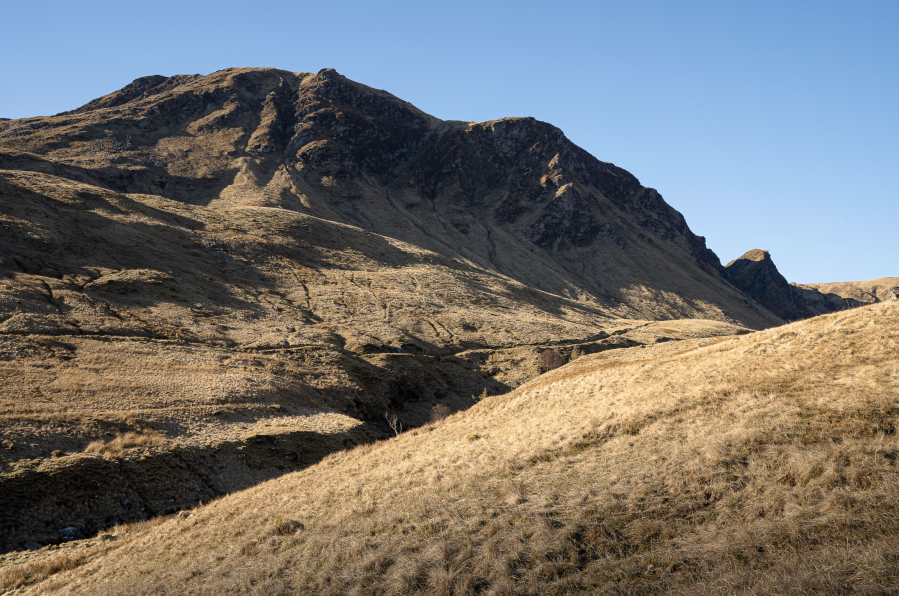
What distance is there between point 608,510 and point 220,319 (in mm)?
57217

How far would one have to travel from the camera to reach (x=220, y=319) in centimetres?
5881

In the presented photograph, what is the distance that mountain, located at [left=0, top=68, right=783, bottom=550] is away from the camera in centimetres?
2552

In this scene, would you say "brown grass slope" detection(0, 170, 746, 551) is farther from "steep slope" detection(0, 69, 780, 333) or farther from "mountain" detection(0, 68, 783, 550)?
→ "steep slope" detection(0, 69, 780, 333)

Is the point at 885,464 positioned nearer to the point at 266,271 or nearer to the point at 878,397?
the point at 878,397

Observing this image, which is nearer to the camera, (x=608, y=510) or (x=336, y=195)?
(x=608, y=510)

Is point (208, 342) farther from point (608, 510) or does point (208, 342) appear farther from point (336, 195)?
point (336, 195)

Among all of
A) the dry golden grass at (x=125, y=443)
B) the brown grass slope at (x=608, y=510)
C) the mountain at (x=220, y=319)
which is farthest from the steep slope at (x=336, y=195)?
the brown grass slope at (x=608, y=510)

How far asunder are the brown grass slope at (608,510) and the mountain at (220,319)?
8022 millimetres

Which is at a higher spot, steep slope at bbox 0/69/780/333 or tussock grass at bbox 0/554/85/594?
steep slope at bbox 0/69/780/333

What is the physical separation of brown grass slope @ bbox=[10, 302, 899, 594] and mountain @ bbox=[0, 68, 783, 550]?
8.02 metres

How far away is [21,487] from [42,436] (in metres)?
5.59

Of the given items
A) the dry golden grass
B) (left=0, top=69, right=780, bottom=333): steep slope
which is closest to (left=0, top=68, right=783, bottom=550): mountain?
the dry golden grass

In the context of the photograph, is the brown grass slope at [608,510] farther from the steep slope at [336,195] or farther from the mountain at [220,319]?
the steep slope at [336,195]

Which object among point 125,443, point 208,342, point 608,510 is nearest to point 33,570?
point 125,443
